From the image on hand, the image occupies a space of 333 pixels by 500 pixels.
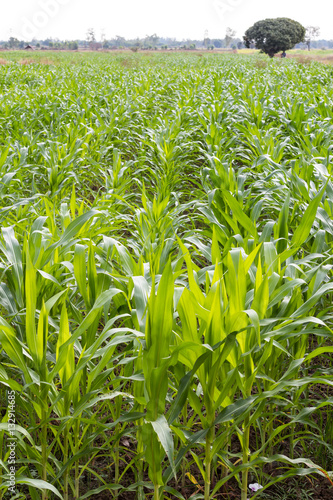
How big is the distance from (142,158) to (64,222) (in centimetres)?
250

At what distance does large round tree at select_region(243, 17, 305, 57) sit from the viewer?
1665 inches

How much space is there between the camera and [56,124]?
251 inches

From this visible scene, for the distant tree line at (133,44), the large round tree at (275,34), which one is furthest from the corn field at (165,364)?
the distant tree line at (133,44)

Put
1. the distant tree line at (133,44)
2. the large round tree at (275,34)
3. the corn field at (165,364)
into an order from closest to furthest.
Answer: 1. the corn field at (165,364)
2. the large round tree at (275,34)
3. the distant tree line at (133,44)

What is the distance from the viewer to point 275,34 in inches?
1651

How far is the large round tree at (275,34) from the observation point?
4228 centimetres

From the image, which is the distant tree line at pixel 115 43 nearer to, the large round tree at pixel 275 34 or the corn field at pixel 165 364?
the large round tree at pixel 275 34

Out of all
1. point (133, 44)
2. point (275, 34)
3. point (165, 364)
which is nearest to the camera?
point (165, 364)

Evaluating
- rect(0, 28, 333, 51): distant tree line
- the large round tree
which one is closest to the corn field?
the large round tree

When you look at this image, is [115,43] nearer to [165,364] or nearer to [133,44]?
[133,44]

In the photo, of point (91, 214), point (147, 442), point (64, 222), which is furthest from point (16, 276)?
point (147, 442)

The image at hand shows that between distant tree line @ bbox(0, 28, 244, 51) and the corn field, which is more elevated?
distant tree line @ bbox(0, 28, 244, 51)

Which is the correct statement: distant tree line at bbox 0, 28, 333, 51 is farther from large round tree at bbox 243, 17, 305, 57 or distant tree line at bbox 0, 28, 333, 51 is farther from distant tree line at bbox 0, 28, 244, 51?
large round tree at bbox 243, 17, 305, 57

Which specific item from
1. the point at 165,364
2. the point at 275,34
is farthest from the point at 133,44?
the point at 165,364
